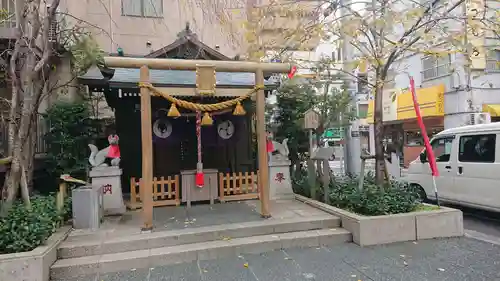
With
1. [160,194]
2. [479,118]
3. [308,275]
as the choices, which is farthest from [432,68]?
[308,275]

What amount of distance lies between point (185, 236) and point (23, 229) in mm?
2351

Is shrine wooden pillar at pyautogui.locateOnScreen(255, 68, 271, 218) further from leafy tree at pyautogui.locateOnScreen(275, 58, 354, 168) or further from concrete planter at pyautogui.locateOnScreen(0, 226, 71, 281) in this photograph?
leafy tree at pyautogui.locateOnScreen(275, 58, 354, 168)

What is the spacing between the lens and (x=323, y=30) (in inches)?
281

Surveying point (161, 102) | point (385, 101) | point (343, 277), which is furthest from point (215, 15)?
point (385, 101)

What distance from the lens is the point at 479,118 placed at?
15.6m

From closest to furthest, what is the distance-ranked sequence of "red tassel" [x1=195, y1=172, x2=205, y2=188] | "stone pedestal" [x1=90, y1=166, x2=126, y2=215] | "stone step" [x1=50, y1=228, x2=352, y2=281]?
1. "stone step" [x1=50, y1=228, x2=352, y2=281]
2. "stone pedestal" [x1=90, y1=166, x2=126, y2=215]
3. "red tassel" [x1=195, y1=172, x2=205, y2=188]

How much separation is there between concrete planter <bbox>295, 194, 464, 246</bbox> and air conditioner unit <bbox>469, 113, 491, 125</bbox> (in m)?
12.2

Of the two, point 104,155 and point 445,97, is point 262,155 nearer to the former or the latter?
point 104,155

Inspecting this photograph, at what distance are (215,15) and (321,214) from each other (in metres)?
4.48

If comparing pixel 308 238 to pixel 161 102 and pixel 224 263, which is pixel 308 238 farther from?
pixel 161 102

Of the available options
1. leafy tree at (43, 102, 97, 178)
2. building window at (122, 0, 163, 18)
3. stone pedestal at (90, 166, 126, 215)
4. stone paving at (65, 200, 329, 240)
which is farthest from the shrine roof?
building window at (122, 0, 163, 18)

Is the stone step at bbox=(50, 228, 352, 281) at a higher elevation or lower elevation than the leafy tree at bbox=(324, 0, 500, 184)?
lower

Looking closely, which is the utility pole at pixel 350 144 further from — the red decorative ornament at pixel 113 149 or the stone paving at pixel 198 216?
the red decorative ornament at pixel 113 149

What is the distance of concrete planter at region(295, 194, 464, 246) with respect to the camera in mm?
5637
